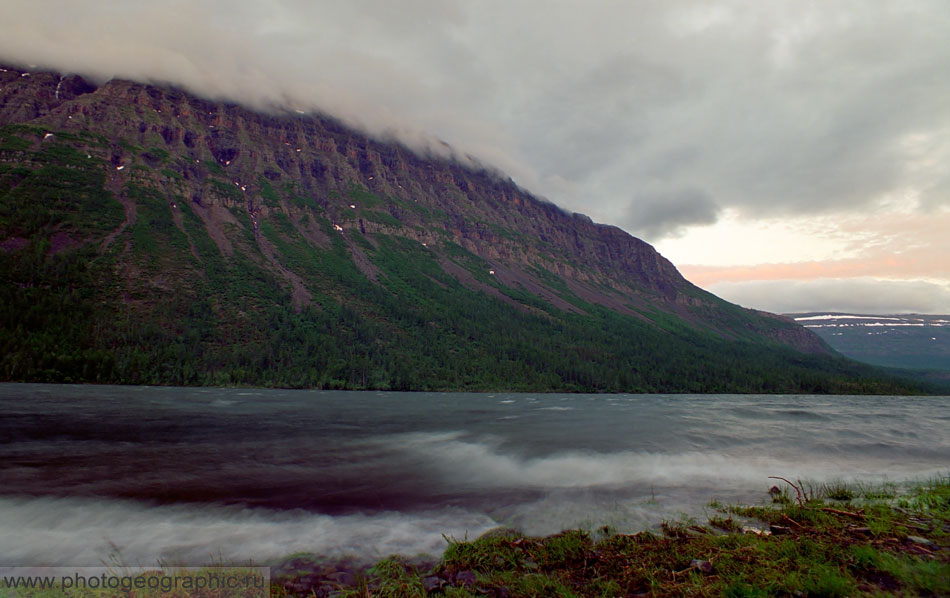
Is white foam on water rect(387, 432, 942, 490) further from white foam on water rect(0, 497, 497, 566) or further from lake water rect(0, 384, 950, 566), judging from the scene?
white foam on water rect(0, 497, 497, 566)

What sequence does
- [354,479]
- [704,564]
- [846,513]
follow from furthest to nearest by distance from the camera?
1. [354,479]
2. [846,513]
3. [704,564]

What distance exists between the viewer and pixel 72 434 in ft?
94.0

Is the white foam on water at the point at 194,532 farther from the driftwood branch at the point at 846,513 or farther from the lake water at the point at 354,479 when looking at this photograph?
the driftwood branch at the point at 846,513

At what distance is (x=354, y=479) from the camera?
60.4 ft

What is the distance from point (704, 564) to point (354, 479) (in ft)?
49.2

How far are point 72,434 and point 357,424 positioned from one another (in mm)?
20329

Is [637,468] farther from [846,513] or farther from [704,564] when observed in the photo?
[704,564]

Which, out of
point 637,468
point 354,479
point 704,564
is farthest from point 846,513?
point 354,479

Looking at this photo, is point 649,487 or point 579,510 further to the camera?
point 649,487

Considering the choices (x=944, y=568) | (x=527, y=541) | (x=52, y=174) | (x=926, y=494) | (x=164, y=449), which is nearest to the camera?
(x=944, y=568)

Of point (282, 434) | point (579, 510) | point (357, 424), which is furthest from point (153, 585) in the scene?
point (357, 424)

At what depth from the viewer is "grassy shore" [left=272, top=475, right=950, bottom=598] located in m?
6.02

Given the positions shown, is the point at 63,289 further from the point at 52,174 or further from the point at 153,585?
the point at 153,585

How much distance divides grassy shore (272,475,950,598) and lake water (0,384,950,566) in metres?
2.26
